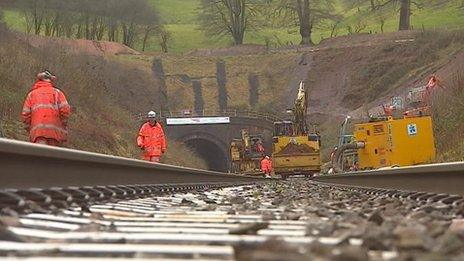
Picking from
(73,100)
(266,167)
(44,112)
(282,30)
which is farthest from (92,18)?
(44,112)

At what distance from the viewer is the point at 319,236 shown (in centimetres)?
283

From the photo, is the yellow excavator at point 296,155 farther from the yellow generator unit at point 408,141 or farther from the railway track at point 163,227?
the railway track at point 163,227

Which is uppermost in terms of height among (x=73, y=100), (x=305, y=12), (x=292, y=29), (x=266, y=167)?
(x=292, y=29)

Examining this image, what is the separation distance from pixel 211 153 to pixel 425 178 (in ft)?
184

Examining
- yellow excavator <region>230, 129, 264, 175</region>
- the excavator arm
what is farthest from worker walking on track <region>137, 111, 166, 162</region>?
yellow excavator <region>230, 129, 264, 175</region>

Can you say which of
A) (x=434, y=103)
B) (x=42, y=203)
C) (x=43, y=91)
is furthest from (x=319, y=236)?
(x=434, y=103)

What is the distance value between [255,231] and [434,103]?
94.8 ft

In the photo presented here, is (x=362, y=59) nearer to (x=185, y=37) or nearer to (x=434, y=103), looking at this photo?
(x=434, y=103)

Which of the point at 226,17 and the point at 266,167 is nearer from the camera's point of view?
the point at 266,167

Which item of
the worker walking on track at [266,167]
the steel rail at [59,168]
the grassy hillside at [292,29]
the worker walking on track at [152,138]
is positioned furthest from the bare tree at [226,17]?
the steel rail at [59,168]

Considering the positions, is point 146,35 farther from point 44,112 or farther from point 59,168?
point 59,168

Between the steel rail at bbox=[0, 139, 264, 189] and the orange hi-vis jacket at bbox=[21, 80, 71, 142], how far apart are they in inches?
65.0

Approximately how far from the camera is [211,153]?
63562 mm

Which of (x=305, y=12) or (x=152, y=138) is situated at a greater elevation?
(x=305, y=12)
